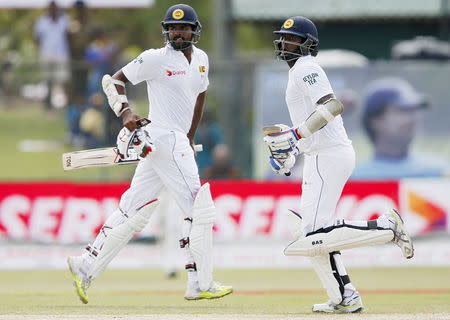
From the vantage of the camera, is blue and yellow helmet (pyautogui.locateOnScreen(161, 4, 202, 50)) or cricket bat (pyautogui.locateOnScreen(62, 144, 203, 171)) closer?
blue and yellow helmet (pyautogui.locateOnScreen(161, 4, 202, 50))

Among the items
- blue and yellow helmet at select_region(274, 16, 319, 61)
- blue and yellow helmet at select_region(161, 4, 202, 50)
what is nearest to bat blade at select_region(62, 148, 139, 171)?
blue and yellow helmet at select_region(161, 4, 202, 50)

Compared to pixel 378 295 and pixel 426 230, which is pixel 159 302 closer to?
pixel 378 295

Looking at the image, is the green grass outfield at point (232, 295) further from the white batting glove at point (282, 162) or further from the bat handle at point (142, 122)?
the bat handle at point (142, 122)

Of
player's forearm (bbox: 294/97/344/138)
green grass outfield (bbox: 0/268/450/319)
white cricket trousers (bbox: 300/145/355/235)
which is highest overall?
player's forearm (bbox: 294/97/344/138)

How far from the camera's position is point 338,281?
8492 millimetres

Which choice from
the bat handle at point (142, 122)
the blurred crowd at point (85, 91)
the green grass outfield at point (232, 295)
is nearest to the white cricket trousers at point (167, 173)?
the bat handle at point (142, 122)

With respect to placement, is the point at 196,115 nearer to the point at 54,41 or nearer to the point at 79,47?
the point at 79,47

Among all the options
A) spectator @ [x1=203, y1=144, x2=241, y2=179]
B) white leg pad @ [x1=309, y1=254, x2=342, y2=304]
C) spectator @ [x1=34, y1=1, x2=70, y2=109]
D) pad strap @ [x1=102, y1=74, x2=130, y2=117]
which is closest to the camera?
white leg pad @ [x1=309, y1=254, x2=342, y2=304]

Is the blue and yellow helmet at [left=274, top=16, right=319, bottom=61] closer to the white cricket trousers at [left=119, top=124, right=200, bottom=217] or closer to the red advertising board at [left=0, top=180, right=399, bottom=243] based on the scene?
the white cricket trousers at [left=119, top=124, right=200, bottom=217]

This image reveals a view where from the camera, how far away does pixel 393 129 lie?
16.8 m

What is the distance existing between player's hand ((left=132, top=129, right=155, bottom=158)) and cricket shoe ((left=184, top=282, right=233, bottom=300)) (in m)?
1.14

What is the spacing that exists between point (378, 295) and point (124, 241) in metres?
2.94

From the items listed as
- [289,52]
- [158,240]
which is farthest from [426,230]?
[289,52]

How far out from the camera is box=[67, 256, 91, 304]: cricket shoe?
8867mm
